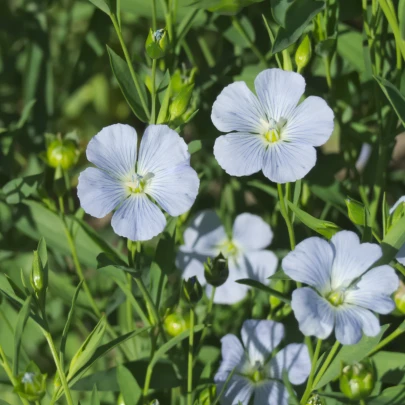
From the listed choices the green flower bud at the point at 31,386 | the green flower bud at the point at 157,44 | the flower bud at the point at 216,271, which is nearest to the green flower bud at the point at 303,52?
the green flower bud at the point at 157,44

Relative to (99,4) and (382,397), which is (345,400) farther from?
(99,4)

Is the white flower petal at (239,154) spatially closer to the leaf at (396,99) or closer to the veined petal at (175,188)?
the veined petal at (175,188)

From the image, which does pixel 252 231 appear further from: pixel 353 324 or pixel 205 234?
pixel 353 324

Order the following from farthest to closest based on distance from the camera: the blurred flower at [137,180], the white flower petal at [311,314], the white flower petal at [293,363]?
the white flower petal at [293,363] → the blurred flower at [137,180] → the white flower petal at [311,314]

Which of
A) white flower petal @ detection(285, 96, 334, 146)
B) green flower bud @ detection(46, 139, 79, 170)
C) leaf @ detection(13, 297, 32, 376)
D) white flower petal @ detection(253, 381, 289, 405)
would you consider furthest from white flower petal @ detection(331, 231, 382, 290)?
green flower bud @ detection(46, 139, 79, 170)

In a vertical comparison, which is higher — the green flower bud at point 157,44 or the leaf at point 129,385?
the green flower bud at point 157,44

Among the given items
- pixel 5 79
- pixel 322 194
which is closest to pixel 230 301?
pixel 322 194
